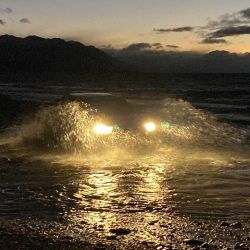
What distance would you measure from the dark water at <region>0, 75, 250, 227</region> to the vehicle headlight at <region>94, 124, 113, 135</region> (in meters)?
→ 0.28

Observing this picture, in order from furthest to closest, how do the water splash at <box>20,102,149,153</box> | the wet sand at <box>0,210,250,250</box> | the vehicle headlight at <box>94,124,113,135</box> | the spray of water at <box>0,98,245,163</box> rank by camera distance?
the vehicle headlight at <box>94,124,113,135</box> < the water splash at <box>20,102,149,153</box> < the spray of water at <box>0,98,245,163</box> < the wet sand at <box>0,210,250,250</box>

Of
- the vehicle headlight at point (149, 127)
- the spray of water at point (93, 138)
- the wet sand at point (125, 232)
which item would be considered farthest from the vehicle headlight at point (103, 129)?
the wet sand at point (125, 232)

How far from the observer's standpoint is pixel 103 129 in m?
16.7

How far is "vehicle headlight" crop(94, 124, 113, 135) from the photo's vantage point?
16.4 m

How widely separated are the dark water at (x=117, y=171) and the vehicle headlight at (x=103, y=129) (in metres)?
0.28

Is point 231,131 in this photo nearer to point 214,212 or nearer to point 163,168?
point 163,168

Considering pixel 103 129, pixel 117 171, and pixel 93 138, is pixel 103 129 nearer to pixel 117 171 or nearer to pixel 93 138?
pixel 93 138

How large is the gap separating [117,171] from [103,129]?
4581 mm

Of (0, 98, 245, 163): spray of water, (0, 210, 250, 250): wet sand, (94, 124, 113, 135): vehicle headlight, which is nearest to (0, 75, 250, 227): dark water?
(0, 98, 245, 163): spray of water

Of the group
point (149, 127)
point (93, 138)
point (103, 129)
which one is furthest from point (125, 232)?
point (149, 127)

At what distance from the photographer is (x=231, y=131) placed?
72.3 feet

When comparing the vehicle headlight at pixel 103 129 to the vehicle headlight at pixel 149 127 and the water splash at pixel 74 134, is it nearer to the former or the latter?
the water splash at pixel 74 134

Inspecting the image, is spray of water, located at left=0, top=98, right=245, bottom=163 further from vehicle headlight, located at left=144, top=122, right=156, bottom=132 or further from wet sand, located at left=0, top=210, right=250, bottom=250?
wet sand, located at left=0, top=210, right=250, bottom=250

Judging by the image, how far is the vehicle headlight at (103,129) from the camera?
16.4 m
